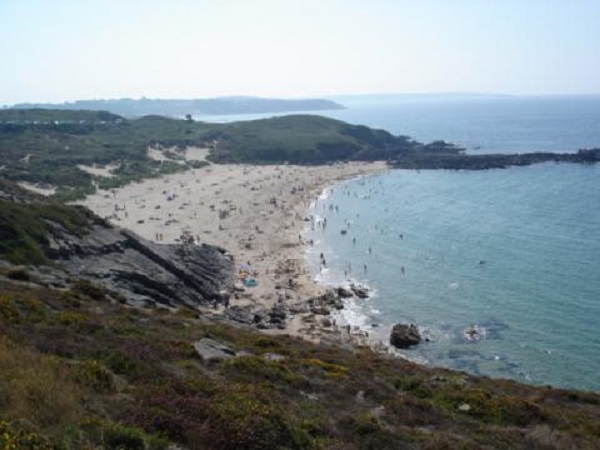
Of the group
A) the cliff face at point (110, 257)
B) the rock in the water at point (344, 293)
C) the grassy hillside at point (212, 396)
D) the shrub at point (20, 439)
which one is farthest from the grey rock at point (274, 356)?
the rock in the water at point (344, 293)

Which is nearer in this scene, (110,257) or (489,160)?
(110,257)

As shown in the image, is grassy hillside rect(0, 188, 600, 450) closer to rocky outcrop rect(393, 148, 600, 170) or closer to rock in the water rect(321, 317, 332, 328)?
rock in the water rect(321, 317, 332, 328)

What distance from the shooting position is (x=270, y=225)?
3342 inches

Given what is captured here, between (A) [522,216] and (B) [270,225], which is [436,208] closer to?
A: (A) [522,216]

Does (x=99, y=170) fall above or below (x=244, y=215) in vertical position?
above

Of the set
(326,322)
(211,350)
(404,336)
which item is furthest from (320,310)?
(211,350)

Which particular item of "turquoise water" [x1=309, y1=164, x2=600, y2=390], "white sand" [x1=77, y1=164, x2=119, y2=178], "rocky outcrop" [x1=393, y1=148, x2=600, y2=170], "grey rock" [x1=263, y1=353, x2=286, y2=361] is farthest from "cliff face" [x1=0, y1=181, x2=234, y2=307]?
"rocky outcrop" [x1=393, y1=148, x2=600, y2=170]

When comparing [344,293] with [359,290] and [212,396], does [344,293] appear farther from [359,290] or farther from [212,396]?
[212,396]

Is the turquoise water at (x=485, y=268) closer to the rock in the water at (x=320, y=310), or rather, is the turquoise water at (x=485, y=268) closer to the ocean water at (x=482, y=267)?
the ocean water at (x=482, y=267)

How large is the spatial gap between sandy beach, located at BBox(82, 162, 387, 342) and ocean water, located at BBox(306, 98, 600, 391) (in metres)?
4.21

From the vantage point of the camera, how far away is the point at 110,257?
43.1 meters

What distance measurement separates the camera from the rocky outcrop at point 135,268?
38.7 meters

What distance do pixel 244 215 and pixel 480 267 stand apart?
4117 cm

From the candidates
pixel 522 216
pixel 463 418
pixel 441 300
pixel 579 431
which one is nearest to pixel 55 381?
pixel 463 418
